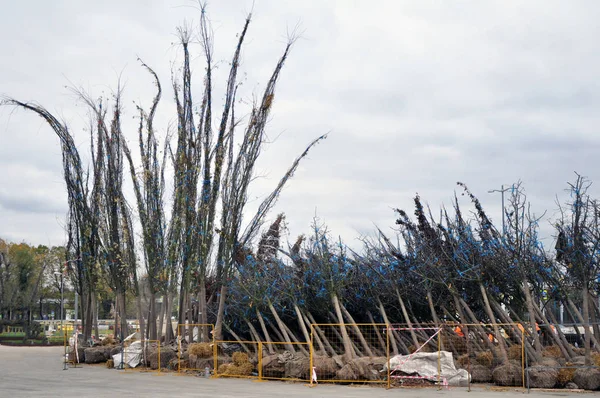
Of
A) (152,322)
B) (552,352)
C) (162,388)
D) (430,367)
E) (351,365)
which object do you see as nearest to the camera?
(162,388)

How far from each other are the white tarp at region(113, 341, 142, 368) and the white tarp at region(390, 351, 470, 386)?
10.6 meters

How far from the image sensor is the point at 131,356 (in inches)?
1053

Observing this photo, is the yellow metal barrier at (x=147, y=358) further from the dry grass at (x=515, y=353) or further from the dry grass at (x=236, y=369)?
the dry grass at (x=515, y=353)

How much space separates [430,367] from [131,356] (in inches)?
471

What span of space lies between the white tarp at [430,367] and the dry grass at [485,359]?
120 centimetres

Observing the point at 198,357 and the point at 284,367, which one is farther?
the point at 198,357

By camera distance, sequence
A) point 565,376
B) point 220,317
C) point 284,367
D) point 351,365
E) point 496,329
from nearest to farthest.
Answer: point 565,376
point 351,365
point 496,329
point 284,367
point 220,317

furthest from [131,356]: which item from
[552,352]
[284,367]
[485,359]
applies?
[552,352]

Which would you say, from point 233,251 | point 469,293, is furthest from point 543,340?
point 233,251

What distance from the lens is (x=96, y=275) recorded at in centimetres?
3159

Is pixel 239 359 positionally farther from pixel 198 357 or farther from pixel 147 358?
pixel 147 358

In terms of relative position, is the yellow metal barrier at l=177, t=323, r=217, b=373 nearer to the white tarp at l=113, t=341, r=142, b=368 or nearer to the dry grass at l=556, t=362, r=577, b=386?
the white tarp at l=113, t=341, r=142, b=368

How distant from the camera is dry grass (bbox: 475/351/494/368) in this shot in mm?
20781

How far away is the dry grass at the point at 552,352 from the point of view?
21.5 meters
